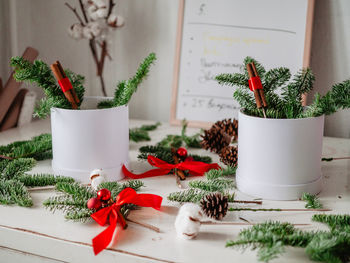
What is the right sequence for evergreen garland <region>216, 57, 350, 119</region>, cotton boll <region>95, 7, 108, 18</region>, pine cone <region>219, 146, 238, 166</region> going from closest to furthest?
1. evergreen garland <region>216, 57, 350, 119</region>
2. pine cone <region>219, 146, 238, 166</region>
3. cotton boll <region>95, 7, 108, 18</region>

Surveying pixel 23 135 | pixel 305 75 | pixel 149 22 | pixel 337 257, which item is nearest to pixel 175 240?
pixel 337 257

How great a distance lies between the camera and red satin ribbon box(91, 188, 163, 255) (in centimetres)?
57

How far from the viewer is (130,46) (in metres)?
1.33

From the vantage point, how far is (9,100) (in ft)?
3.97

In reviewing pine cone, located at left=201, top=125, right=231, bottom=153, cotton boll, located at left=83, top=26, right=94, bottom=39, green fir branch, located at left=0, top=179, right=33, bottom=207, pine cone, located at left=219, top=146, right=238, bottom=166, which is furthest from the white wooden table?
cotton boll, located at left=83, top=26, right=94, bottom=39

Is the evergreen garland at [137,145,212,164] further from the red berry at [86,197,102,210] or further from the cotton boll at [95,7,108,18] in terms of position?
the cotton boll at [95,7,108,18]

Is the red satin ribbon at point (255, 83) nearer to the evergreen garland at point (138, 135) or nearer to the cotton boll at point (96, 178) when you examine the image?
the cotton boll at point (96, 178)

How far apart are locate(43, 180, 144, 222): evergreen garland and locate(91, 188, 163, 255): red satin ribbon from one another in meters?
0.02

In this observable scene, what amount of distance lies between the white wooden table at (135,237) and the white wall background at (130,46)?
48cm

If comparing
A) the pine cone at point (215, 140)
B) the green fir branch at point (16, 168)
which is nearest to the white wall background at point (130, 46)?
the pine cone at point (215, 140)

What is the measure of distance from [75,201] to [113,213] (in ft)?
0.25

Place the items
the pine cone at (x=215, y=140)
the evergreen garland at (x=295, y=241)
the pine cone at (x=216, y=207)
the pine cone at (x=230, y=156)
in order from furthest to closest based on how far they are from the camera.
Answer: the pine cone at (x=215, y=140) < the pine cone at (x=230, y=156) < the pine cone at (x=216, y=207) < the evergreen garland at (x=295, y=241)

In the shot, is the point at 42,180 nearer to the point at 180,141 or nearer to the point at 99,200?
the point at 99,200

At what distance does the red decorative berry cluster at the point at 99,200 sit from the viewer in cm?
65
